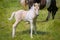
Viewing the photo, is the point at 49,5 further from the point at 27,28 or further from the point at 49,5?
the point at 27,28

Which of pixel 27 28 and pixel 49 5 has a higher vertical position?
pixel 49 5

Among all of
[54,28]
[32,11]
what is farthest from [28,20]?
[54,28]

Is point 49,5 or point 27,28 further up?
point 49,5

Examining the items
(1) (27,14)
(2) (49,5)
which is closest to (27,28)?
(1) (27,14)

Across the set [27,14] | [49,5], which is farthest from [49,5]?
[27,14]

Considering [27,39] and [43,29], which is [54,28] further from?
[27,39]

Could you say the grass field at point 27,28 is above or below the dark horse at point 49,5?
below

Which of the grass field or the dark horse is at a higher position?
the dark horse

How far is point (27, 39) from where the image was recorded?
1.72 metres

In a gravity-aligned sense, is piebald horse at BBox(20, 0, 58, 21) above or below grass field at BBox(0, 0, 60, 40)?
above

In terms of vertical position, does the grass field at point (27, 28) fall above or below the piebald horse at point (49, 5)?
below

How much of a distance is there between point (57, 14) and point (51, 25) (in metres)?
0.08

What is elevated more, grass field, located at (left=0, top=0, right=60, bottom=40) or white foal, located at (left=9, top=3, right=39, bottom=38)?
white foal, located at (left=9, top=3, right=39, bottom=38)

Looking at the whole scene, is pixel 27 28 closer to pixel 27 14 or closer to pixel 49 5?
pixel 27 14
